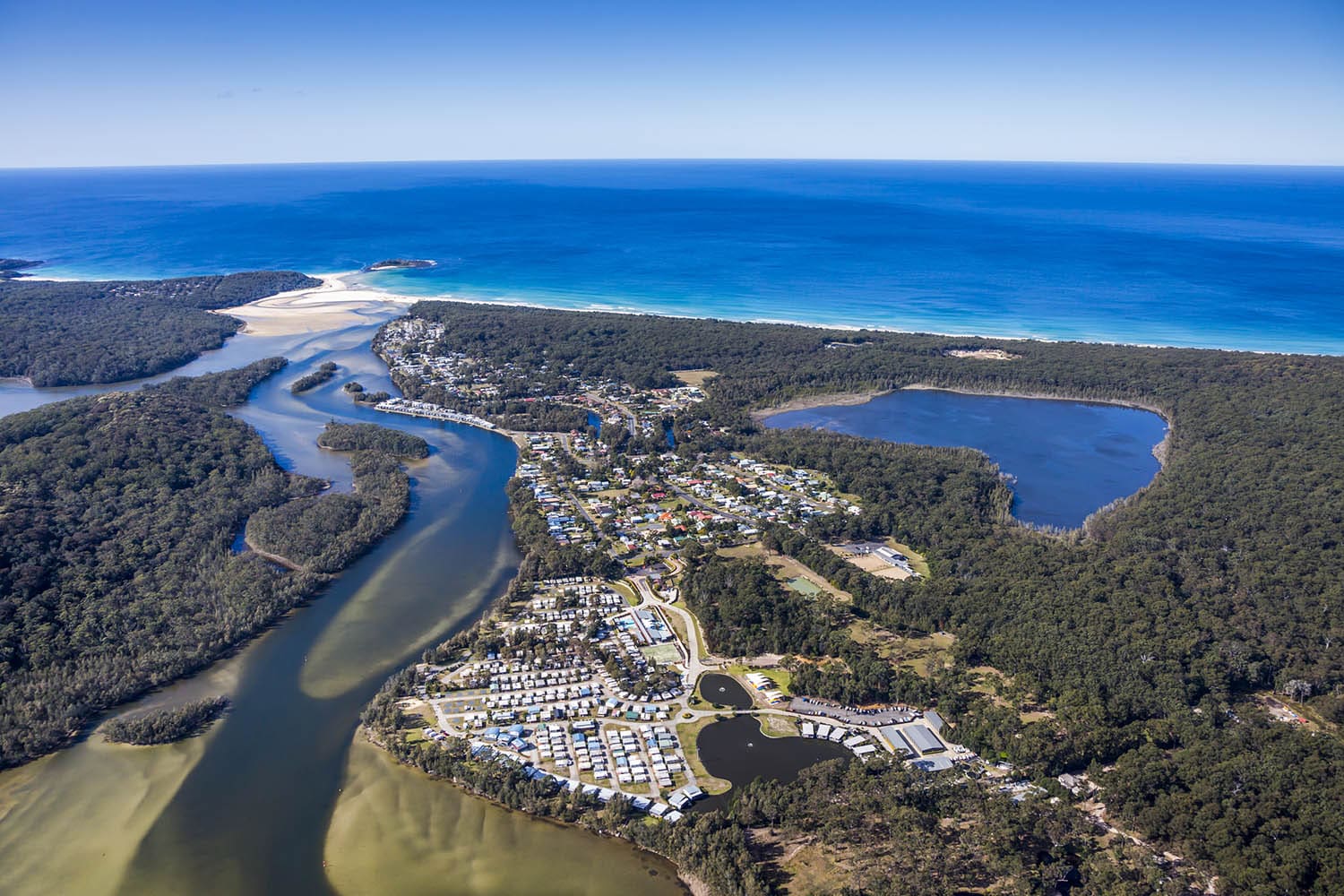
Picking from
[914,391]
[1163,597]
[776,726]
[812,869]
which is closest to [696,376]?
[914,391]

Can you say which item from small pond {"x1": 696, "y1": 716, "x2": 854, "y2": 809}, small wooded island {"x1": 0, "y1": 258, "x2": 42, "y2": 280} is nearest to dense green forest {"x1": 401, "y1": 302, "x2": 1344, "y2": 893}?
small pond {"x1": 696, "y1": 716, "x2": 854, "y2": 809}

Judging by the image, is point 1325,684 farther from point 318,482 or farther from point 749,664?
point 318,482

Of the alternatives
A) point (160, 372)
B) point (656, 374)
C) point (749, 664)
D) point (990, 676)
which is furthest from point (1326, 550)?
point (160, 372)

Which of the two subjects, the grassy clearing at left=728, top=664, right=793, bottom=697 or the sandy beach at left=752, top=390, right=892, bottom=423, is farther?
the sandy beach at left=752, top=390, right=892, bottom=423

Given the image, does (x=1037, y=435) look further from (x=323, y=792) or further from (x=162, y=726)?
(x=162, y=726)

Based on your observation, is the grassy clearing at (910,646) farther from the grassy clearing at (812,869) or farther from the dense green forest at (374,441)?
the dense green forest at (374,441)

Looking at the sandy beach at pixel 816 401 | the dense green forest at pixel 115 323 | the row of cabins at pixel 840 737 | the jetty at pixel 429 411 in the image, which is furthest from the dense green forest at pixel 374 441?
the row of cabins at pixel 840 737

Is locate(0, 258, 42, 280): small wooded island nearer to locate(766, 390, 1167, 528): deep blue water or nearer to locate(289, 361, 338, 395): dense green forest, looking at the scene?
locate(289, 361, 338, 395): dense green forest
